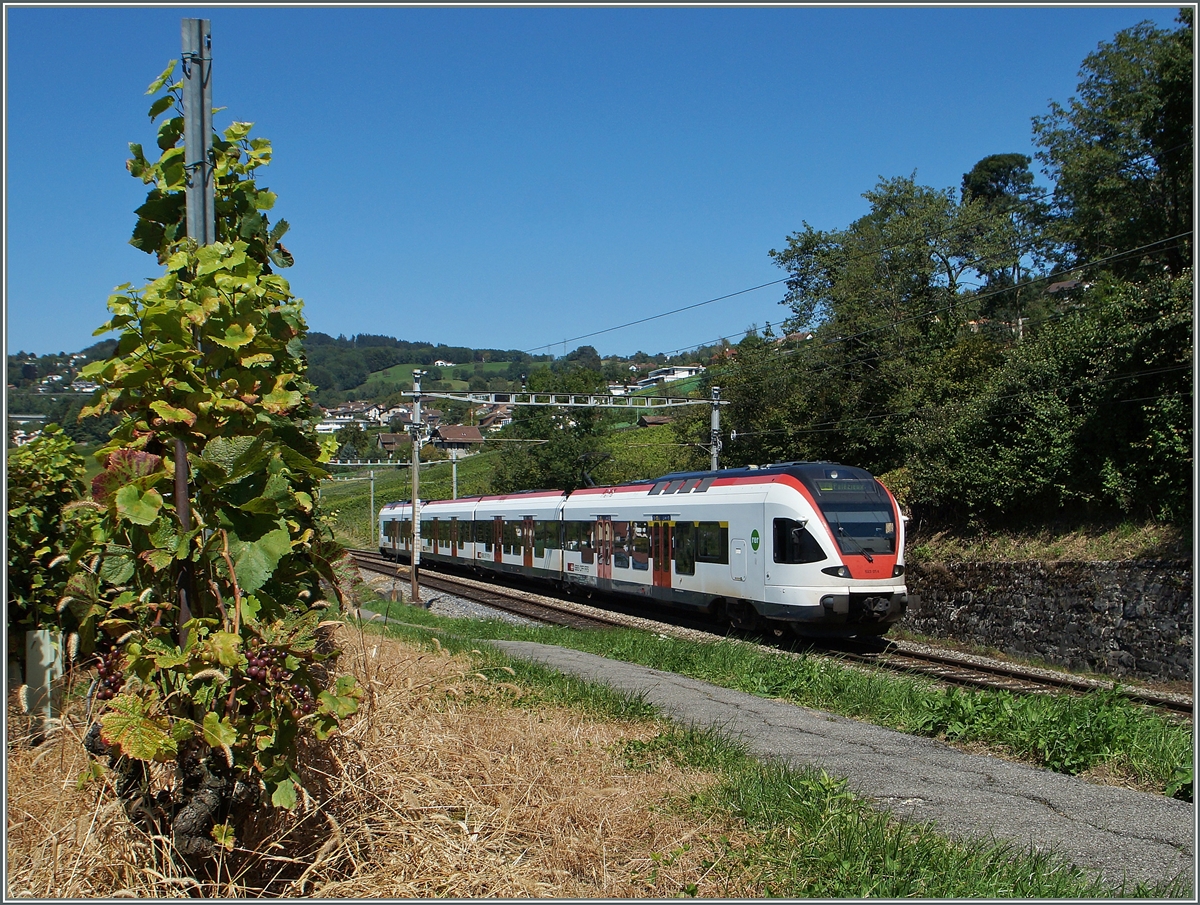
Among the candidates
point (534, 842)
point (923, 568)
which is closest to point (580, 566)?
point (923, 568)

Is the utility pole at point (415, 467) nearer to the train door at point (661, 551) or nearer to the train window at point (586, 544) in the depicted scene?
the train window at point (586, 544)

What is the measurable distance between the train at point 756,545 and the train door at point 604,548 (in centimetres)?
2

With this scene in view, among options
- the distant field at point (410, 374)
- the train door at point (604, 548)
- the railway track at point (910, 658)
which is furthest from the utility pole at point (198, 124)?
the distant field at point (410, 374)

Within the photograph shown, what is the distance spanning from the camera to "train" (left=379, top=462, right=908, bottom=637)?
15625 mm

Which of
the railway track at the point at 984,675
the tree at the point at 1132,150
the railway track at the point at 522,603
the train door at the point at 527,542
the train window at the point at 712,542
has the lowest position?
the railway track at the point at 522,603

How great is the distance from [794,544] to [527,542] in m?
14.0

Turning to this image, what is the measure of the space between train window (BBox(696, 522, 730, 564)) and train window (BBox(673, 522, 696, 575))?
0.66 ft

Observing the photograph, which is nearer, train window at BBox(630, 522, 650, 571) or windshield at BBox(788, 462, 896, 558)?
windshield at BBox(788, 462, 896, 558)

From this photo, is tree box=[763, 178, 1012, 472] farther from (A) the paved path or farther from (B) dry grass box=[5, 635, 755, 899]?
(B) dry grass box=[5, 635, 755, 899]

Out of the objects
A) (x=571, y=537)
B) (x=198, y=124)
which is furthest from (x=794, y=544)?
(x=198, y=124)

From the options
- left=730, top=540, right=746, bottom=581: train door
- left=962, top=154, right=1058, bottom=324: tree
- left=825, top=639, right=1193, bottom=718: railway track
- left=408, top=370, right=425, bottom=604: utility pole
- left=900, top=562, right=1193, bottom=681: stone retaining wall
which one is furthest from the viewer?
left=962, top=154, right=1058, bottom=324: tree

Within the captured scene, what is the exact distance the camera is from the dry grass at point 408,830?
3.56 metres

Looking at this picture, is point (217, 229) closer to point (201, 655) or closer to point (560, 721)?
point (201, 655)

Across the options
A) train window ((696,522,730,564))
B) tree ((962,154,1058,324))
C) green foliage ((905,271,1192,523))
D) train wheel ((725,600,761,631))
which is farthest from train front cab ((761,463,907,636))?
tree ((962,154,1058,324))
